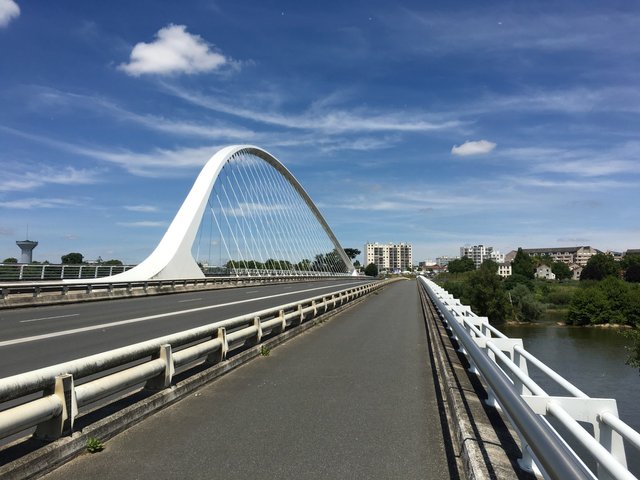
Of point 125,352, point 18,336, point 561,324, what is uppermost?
point 125,352

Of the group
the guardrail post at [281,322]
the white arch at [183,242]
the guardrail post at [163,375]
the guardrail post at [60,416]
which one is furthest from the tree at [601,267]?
the guardrail post at [60,416]

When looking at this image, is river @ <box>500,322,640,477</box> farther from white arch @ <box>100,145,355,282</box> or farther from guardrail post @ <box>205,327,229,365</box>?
white arch @ <box>100,145,355,282</box>

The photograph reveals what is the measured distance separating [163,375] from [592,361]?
2168 inches

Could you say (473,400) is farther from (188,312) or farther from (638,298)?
(638,298)

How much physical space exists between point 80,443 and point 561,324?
92452 millimetres

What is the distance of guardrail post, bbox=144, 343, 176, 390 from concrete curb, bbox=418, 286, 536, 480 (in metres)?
3.49

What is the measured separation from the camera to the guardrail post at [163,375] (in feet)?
21.1

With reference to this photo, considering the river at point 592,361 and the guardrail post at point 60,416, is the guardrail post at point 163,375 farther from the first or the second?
the river at point 592,361

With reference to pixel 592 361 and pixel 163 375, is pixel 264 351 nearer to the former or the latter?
pixel 163 375

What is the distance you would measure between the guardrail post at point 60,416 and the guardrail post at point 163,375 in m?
1.84

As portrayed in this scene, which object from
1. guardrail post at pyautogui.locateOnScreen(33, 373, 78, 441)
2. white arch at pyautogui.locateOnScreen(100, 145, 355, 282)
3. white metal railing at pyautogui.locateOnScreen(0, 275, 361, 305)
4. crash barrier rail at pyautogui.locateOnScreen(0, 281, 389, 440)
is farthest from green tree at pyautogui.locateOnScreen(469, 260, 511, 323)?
guardrail post at pyautogui.locateOnScreen(33, 373, 78, 441)

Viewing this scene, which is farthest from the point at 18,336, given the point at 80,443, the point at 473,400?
the point at 473,400

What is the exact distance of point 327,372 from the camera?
877 centimetres

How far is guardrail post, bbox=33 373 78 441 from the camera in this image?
14.7 ft
